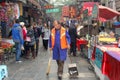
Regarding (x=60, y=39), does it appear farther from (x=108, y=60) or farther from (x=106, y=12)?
(x=106, y=12)

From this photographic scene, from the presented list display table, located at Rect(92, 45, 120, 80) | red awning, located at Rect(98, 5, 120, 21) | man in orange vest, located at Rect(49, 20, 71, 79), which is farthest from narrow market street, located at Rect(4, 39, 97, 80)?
red awning, located at Rect(98, 5, 120, 21)

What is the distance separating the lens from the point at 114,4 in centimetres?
3219

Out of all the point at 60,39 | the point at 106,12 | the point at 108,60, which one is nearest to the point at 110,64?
the point at 108,60

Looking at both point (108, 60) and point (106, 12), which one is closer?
point (108, 60)

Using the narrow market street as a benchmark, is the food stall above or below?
above

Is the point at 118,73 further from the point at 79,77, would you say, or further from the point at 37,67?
the point at 37,67

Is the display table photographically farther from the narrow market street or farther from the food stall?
the narrow market street

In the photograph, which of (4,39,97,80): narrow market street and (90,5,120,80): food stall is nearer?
(90,5,120,80): food stall

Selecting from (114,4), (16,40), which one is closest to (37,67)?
(16,40)

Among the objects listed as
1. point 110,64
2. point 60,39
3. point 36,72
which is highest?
point 60,39

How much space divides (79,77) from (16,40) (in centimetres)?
442

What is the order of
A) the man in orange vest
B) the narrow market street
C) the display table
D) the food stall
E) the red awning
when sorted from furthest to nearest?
the red awning, the narrow market street, the man in orange vest, the food stall, the display table

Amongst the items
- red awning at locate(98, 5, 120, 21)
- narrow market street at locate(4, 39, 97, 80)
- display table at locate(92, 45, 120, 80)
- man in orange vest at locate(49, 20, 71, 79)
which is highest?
red awning at locate(98, 5, 120, 21)

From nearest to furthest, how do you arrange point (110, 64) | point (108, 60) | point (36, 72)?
point (110, 64) → point (108, 60) → point (36, 72)
